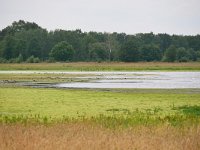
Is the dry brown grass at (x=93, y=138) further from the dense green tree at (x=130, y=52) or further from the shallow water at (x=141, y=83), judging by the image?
the dense green tree at (x=130, y=52)

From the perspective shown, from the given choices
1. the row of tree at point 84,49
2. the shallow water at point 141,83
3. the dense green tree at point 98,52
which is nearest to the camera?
the shallow water at point 141,83

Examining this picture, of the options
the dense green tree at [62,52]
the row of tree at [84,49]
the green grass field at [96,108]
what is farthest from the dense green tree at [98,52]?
the green grass field at [96,108]

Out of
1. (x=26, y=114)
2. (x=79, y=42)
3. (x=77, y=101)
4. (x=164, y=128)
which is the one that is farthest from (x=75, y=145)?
(x=79, y=42)

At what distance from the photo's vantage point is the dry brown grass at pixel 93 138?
36.2 feet

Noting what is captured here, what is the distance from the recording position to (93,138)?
12195 millimetres

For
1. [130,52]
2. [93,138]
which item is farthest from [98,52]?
[93,138]

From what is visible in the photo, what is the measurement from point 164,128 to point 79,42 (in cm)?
12759

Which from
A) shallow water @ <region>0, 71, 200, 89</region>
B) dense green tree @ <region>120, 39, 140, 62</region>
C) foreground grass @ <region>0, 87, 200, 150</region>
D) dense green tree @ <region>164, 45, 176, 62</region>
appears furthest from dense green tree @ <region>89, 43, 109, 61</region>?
foreground grass @ <region>0, 87, 200, 150</region>

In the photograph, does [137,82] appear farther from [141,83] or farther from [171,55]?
[171,55]

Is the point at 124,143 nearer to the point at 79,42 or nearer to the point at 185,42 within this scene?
the point at 79,42

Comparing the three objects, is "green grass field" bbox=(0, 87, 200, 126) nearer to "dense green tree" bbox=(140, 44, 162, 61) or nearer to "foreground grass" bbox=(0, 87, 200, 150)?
"foreground grass" bbox=(0, 87, 200, 150)

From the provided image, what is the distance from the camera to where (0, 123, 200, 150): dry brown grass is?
36.2 ft

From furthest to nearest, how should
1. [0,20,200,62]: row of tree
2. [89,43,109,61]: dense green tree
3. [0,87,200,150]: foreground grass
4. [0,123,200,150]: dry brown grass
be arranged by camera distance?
[89,43,109,61]: dense green tree → [0,20,200,62]: row of tree → [0,87,200,150]: foreground grass → [0,123,200,150]: dry brown grass

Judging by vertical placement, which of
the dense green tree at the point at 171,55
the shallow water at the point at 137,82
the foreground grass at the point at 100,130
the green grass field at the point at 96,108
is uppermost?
the dense green tree at the point at 171,55
